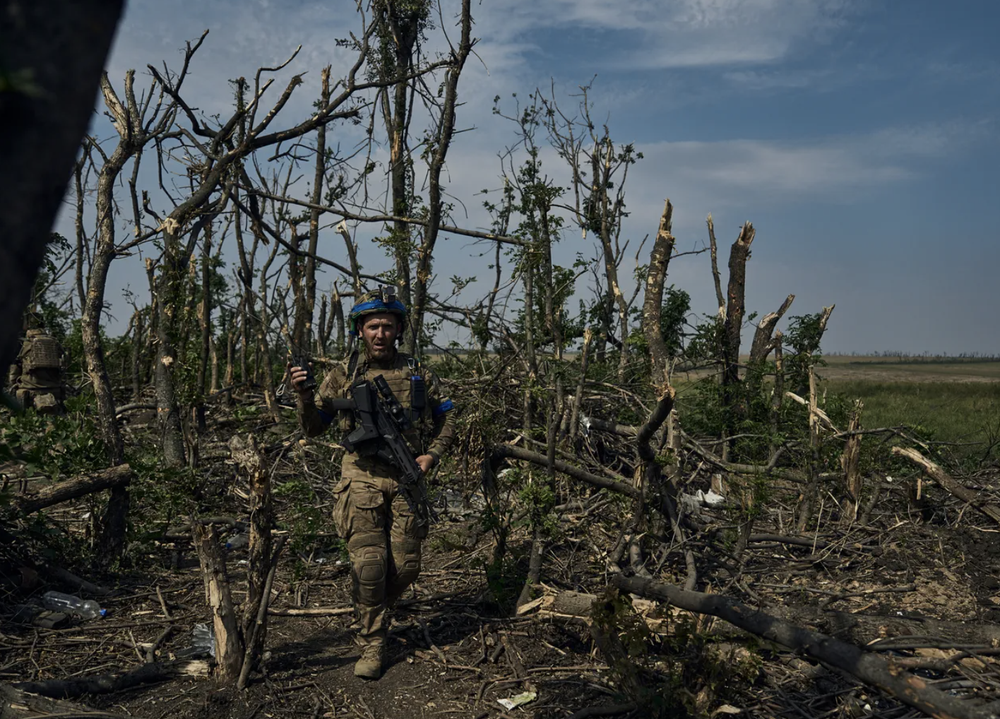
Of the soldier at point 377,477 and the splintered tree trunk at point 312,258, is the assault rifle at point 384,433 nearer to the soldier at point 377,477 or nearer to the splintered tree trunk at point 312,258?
the soldier at point 377,477

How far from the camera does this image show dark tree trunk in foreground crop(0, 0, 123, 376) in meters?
1.03

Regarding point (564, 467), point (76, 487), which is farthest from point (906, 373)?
point (76, 487)

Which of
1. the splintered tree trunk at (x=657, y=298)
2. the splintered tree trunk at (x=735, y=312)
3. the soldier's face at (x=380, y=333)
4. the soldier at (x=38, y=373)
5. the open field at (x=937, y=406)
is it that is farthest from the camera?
the open field at (x=937, y=406)

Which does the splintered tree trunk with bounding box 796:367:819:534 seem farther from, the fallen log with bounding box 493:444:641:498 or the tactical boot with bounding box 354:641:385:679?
the tactical boot with bounding box 354:641:385:679

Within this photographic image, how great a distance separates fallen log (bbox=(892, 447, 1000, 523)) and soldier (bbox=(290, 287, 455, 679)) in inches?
174

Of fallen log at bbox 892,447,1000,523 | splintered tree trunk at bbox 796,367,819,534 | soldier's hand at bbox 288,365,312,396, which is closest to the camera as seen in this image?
soldier's hand at bbox 288,365,312,396

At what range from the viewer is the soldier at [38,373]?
8.95m

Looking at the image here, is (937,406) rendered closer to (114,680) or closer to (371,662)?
(371,662)

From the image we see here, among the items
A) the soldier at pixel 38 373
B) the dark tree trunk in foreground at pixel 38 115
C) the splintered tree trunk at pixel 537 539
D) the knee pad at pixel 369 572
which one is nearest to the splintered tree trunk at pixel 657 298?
the splintered tree trunk at pixel 537 539

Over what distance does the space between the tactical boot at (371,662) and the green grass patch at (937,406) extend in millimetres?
10282

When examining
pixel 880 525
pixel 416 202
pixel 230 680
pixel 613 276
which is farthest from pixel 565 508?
pixel 613 276

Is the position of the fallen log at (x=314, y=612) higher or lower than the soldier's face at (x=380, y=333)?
lower

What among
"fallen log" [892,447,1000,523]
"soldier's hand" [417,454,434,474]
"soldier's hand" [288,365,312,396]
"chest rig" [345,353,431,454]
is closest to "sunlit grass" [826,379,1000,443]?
"fallen log" [892,447,1000,523]

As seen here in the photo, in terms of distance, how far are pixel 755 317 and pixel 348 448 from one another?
8.90 m
